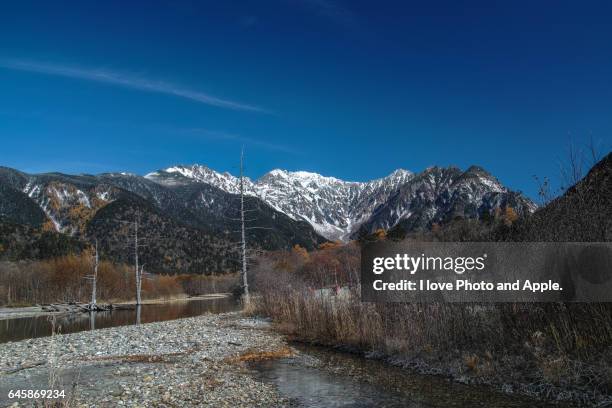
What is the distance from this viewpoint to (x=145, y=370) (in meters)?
12.3

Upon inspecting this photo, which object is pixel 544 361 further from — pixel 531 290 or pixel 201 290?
pixel 201 290

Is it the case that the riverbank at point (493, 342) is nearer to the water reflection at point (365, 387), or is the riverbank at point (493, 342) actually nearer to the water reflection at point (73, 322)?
the water reflection at point (365, 387)

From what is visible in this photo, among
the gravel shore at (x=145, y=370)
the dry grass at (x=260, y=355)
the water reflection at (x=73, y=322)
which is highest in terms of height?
the gravel shore at (x=145, y=370)

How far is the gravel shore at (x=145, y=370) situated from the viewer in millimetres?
9297

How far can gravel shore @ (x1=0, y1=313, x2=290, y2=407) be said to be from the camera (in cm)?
930

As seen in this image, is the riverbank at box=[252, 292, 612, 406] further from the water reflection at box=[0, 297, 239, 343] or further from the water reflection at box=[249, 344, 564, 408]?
the water reflection at box=[0, 297, 239, 343]

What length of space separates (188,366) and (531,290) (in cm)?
908

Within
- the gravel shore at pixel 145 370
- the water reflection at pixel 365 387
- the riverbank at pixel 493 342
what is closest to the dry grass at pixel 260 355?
the gravel shore at pixel 145 370

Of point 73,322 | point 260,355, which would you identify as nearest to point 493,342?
point 260,355

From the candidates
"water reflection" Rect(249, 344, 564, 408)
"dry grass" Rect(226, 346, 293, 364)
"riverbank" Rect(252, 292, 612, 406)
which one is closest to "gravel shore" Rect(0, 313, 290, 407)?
"dry grass" Rect(226, 346, 293, 364)

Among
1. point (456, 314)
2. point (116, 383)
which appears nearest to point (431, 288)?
point (456, 314)

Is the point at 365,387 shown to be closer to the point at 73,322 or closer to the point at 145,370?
the point at 145,370

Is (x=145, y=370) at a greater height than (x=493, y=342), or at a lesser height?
lesser

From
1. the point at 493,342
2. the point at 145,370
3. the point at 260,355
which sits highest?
the point at 493,342
